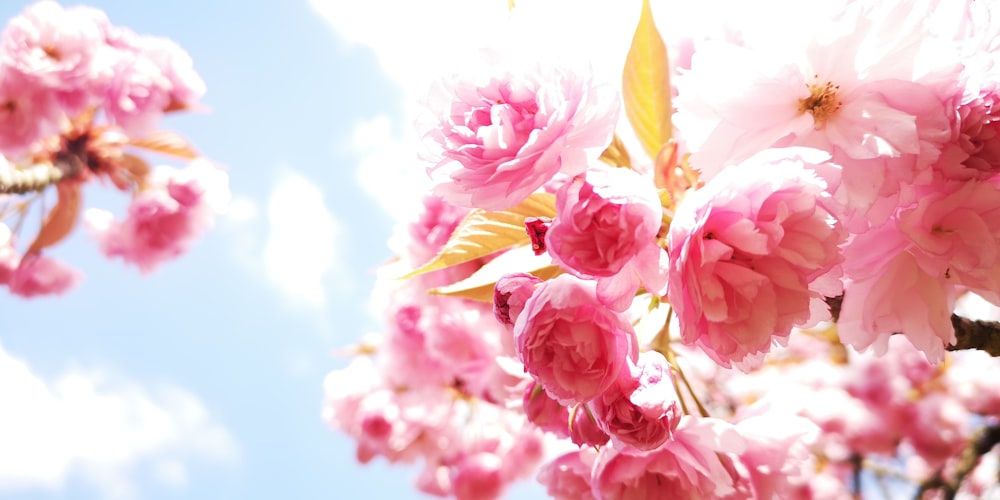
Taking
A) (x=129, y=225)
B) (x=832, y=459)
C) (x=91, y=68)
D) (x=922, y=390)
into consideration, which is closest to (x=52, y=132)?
(x=91, y=68)

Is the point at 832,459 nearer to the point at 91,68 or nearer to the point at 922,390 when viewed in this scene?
the point at 922,390

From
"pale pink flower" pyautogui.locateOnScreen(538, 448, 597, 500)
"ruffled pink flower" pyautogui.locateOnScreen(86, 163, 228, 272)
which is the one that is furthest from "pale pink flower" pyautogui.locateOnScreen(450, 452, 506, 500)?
"pale pink flower" pyautogui.locateOnScreen(538, 448, 597, 500)

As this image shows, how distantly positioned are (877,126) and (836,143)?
3 cm

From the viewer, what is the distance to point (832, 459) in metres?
3.09

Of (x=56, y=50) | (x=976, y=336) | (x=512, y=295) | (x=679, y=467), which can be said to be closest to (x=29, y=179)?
(x=56, y=50)

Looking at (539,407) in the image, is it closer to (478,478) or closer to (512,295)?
(512,295)

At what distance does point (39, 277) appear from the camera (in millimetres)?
2203

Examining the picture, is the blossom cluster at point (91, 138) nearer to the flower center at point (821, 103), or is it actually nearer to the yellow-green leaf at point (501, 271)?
the yellow-green leaf at point (501, 271)

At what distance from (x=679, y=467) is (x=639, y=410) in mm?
198

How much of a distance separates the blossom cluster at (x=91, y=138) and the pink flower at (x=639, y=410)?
1561 millimetres

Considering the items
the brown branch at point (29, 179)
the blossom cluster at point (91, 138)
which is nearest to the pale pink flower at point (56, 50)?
the blossom cluster at point (91, 138)

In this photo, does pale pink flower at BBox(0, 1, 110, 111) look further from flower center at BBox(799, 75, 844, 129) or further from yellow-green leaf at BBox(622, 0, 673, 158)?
flower center at BBox(799, 75, 844, 129)

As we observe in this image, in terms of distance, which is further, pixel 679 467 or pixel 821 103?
pixel 679 467

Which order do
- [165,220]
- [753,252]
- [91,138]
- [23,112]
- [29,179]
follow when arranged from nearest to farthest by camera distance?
[753,252], [29,179], [23,112], [91,138], [165,220]
